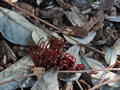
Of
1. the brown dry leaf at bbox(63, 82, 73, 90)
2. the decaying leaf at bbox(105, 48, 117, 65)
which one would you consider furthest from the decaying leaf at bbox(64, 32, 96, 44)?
the brown dry leaf at bbox(63, 82, 73, 90)

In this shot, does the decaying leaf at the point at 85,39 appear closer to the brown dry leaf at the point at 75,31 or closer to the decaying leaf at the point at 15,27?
the brown dry leaf at the point at 75,31

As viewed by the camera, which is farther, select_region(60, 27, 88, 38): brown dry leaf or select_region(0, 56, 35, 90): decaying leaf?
select_region(60, 27, 88, 38): brown dry leaf

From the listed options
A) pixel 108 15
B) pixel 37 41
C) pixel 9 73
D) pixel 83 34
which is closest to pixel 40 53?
pixel 37 41

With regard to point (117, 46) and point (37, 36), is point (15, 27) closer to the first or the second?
point (37, 36)

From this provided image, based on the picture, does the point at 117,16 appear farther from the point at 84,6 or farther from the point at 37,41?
the point at 37,41

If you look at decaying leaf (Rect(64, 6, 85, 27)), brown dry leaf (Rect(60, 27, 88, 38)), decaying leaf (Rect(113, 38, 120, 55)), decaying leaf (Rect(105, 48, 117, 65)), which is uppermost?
decaying leaf (Rect(64, 6, 85, 27))

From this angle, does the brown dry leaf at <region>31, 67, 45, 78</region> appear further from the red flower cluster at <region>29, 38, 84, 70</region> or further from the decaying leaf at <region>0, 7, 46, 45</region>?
the decaying leaf at <region>0, 7, 46, 45</region>

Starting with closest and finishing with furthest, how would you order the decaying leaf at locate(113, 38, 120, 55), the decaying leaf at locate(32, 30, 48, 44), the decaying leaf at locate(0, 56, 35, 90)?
the decaying leaf at locate(0, 56, 35, 90) < the decaying leaf at locate(32, 30, 48, 44) < the decaying leaf at locate(113, 38, 120, 55)

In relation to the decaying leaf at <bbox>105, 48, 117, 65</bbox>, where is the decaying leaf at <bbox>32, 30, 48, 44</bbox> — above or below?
above
